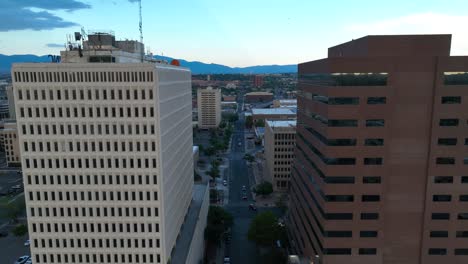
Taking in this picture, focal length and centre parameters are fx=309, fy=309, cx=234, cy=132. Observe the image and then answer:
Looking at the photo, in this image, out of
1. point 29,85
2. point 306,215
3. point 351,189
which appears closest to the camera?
point 29,85

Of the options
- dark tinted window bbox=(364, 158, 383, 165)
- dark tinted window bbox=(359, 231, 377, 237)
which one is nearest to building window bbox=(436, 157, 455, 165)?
dark tinted window bbox=(364, 158, 383, 165)

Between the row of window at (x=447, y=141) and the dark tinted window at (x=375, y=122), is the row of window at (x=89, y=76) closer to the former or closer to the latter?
the dark tinted window at (x=375, y=122)

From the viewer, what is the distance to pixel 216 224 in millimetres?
106000

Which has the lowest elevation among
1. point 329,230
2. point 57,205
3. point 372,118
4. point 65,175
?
point 329,230

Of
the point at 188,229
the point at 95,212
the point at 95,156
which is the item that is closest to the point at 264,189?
the point at 188,229

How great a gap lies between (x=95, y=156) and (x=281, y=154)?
9886cm

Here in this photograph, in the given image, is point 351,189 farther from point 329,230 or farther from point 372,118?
point 372,118

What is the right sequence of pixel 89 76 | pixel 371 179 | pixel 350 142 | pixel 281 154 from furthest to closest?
pixel 281 154 < pixel 371 179 < pixel 350 142 < pixel 89 76

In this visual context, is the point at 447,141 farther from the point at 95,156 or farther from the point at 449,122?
the point at 95,156

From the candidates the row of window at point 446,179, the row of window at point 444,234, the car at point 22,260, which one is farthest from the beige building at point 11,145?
the row of window at point 446,179

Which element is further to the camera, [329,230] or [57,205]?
[329,230]

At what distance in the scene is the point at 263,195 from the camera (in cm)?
14350

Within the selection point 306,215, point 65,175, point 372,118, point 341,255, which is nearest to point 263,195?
point 306,215

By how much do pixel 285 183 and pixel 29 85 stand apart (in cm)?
11700
